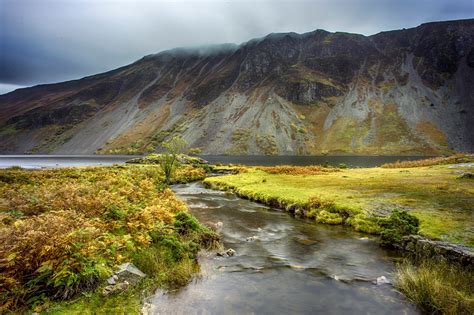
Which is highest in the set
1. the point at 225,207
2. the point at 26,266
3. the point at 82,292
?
the point at 26,266

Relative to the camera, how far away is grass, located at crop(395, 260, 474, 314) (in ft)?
39.2

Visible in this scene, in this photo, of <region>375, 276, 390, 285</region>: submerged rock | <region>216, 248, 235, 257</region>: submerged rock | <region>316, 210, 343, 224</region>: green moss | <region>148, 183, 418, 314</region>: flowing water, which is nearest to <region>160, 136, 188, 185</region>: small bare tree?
<region>148, 183, 418, 314</region>: flowing water

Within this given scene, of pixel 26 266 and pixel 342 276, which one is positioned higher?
pixel 26 266

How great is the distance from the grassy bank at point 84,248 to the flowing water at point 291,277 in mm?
1456

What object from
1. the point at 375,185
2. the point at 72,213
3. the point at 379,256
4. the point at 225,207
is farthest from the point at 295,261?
the point at 375,185

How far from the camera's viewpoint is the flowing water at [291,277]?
12961 mm

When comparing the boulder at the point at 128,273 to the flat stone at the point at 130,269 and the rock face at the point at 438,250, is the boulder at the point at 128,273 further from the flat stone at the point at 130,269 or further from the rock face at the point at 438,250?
the rock face at the point at 438,250

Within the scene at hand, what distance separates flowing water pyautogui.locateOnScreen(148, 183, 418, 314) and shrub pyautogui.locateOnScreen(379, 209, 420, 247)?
0.97 meters

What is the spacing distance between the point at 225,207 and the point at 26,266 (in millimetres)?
26093

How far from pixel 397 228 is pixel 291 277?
1000cm

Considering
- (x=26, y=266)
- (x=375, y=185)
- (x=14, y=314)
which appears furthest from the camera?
(x=375, y=185)

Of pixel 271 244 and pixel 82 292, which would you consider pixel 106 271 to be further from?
pixel 271 244

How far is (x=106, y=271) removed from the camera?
1284 centimetres

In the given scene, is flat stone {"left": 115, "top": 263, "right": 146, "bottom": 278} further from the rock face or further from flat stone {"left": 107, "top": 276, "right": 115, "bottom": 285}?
the rock face
